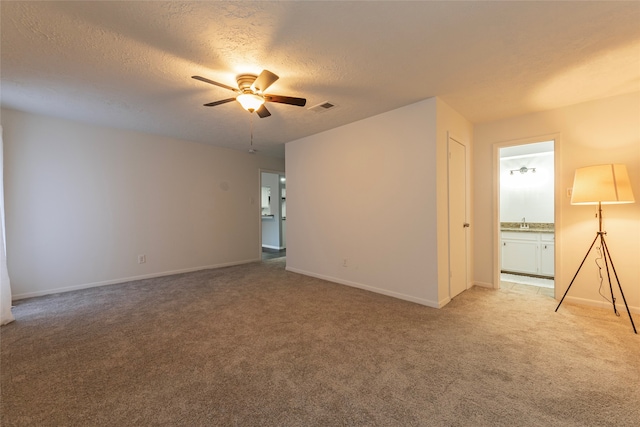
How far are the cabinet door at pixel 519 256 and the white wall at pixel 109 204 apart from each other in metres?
5.20

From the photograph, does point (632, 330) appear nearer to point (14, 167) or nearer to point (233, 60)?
point (233, 60)

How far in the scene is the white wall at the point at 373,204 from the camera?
10.4 ft

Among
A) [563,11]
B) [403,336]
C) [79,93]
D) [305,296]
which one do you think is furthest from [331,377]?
[79,93]

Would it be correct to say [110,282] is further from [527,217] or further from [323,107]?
[527,217]

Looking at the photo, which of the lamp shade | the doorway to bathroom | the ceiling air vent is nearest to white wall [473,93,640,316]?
the lamp shade

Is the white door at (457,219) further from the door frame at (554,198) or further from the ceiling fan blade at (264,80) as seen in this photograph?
the ceiling fan blade at (264,80)

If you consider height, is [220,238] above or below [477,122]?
below

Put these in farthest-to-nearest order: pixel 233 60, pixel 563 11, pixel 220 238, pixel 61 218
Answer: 1. pixel 220 238
2. pixel 61 218
3. pixel 233 60
4. pixel 563 11

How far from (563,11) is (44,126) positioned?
5741mm

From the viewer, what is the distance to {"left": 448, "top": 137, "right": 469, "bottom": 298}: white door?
3.38 meters

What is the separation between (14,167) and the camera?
11.4 feet

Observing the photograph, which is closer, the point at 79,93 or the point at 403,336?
the point at 403,336

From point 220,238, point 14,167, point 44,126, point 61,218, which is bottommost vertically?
point 220,238

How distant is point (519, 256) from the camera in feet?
15.3
